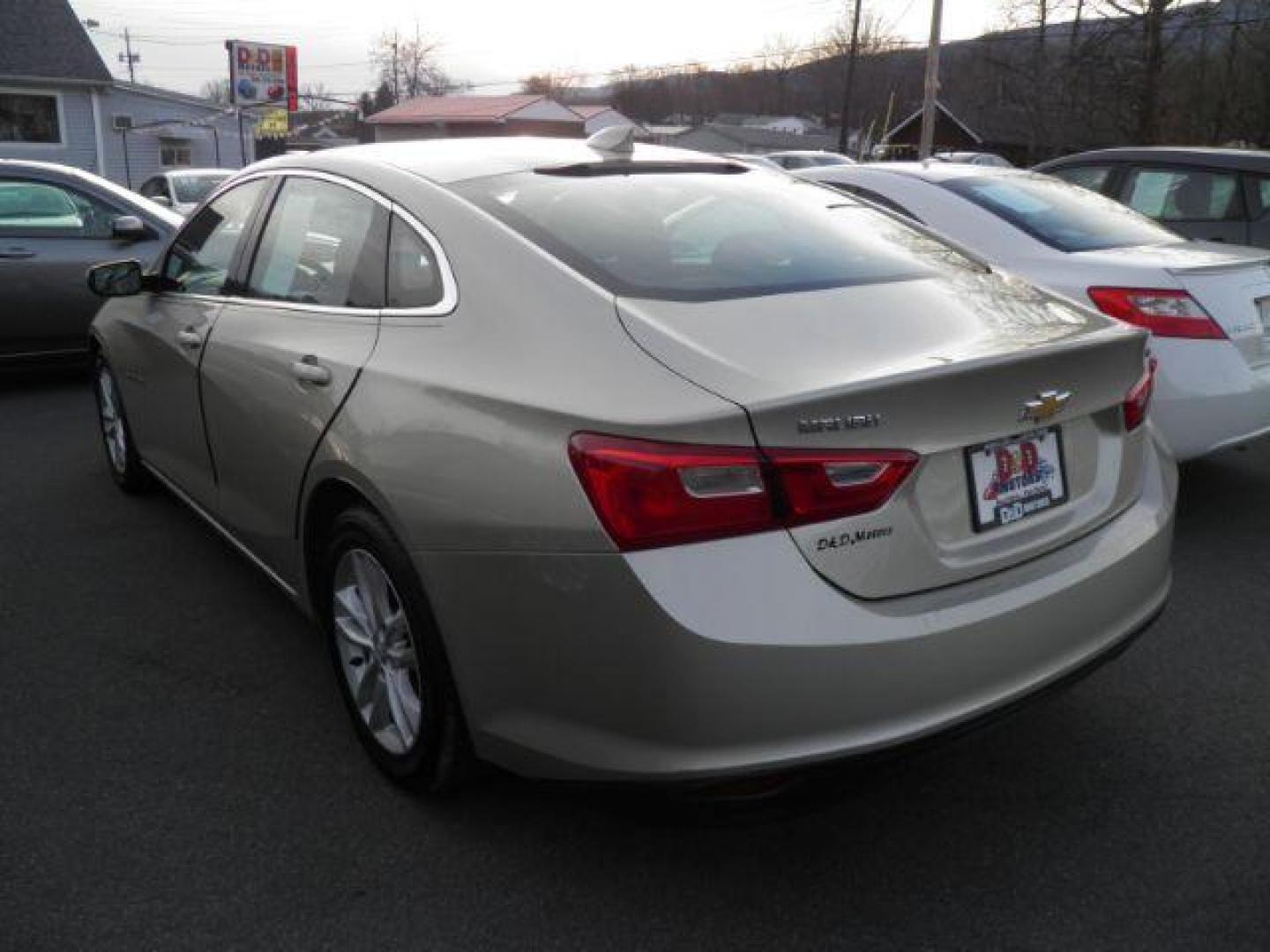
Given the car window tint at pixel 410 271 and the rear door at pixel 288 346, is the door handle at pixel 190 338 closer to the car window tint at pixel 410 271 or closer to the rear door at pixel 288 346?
the rear door at pixel 288 346

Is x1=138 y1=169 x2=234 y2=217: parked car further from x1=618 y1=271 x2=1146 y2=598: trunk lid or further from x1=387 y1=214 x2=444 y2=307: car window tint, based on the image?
x1=618 y1=271 x2=1146 y2=598: trunk lid

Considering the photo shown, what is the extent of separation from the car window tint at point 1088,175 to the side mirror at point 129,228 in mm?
6279

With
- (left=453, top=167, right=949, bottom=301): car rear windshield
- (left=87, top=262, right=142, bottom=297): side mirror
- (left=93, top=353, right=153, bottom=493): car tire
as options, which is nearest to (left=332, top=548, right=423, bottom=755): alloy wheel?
(left=453, top=167, right=949, bottom=301): car rear windshield

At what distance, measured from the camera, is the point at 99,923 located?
2.30 metres

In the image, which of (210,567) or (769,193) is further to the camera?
(210,567)

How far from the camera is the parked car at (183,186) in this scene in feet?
52.4

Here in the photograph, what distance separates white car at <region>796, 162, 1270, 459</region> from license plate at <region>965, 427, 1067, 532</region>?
2.41 metres

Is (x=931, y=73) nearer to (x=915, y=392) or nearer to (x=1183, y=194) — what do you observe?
(x=1183, y=194)

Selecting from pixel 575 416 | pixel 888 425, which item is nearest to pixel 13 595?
pixel 575 416

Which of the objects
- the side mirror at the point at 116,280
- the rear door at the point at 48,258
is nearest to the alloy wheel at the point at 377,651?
the side mirror at the point at 116,280

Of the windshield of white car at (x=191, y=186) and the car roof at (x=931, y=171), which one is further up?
the car roof at (x=931, y=171)

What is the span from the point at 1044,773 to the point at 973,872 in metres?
0.50

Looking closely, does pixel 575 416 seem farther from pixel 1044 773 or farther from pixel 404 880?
pixel 1044 773

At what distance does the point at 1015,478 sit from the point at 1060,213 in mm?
3550
